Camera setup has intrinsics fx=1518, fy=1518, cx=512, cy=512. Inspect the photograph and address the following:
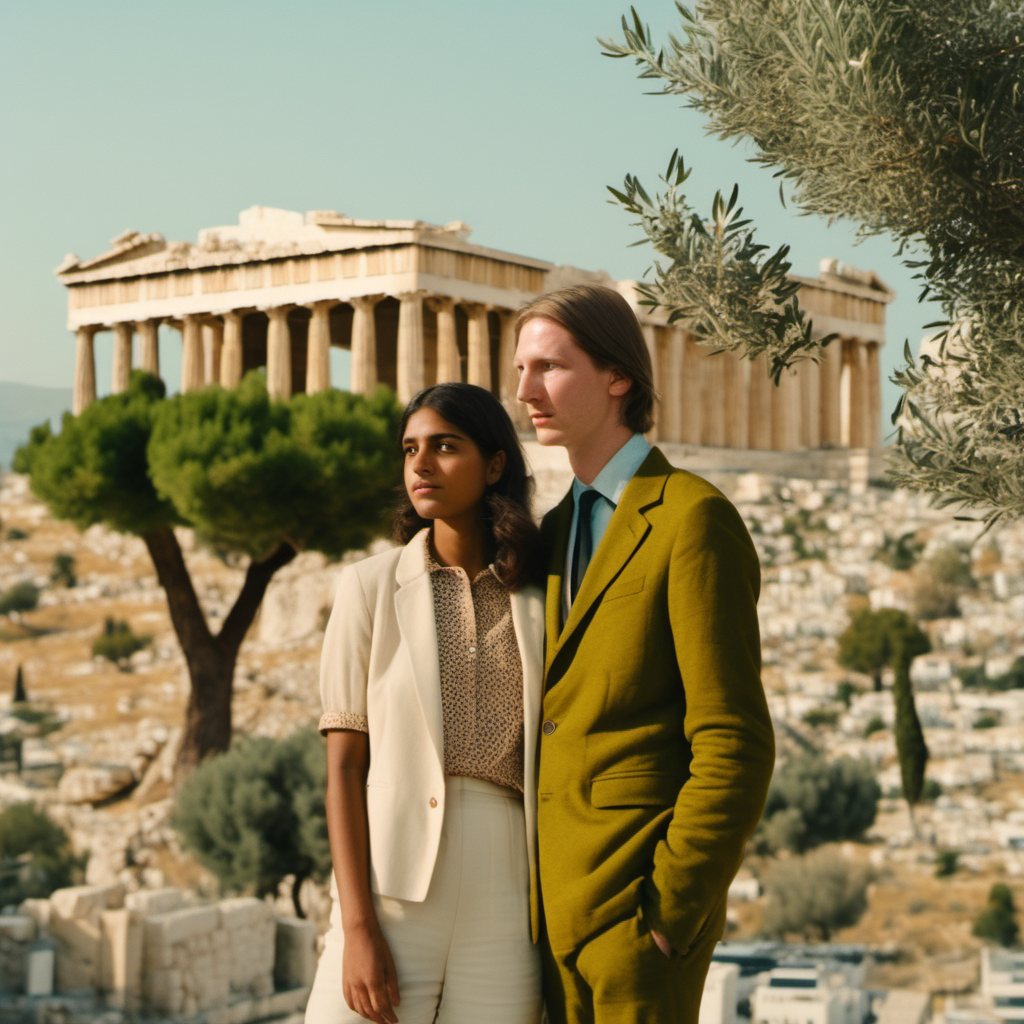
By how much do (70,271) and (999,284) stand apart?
3359 cm

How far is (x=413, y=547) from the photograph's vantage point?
10.9ft

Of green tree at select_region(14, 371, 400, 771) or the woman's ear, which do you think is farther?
green tree at select_region(14, 371, 400, 771)

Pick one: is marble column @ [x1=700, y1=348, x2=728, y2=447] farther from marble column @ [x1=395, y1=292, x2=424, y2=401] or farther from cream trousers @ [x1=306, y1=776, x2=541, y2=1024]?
cream trousers @ [x1=306, y1=776, x2=541, y2=1024]

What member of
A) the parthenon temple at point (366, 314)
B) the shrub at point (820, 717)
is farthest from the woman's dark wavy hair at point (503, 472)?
the parthenon temple at point (366, 314)

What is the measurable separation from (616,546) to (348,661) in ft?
2.02

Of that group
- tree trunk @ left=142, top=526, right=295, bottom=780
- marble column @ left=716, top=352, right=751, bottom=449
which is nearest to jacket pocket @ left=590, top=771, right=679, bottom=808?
tree trunk @ left=142, top=526, right=295, bottom=780

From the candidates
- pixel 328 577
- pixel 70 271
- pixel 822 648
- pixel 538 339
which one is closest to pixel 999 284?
pixel 538 339

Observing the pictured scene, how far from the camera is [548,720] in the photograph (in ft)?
10.0

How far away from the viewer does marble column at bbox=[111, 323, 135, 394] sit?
35.7 m

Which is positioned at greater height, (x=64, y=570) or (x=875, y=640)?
(x=64, y=570)

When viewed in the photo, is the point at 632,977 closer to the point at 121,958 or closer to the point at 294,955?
the point at 121,958

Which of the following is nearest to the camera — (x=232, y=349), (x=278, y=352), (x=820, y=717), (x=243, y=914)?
(x=243, y=914)

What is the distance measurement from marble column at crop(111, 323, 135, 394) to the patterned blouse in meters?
33.7

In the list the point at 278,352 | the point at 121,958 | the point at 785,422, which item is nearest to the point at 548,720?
the point at 121,958
